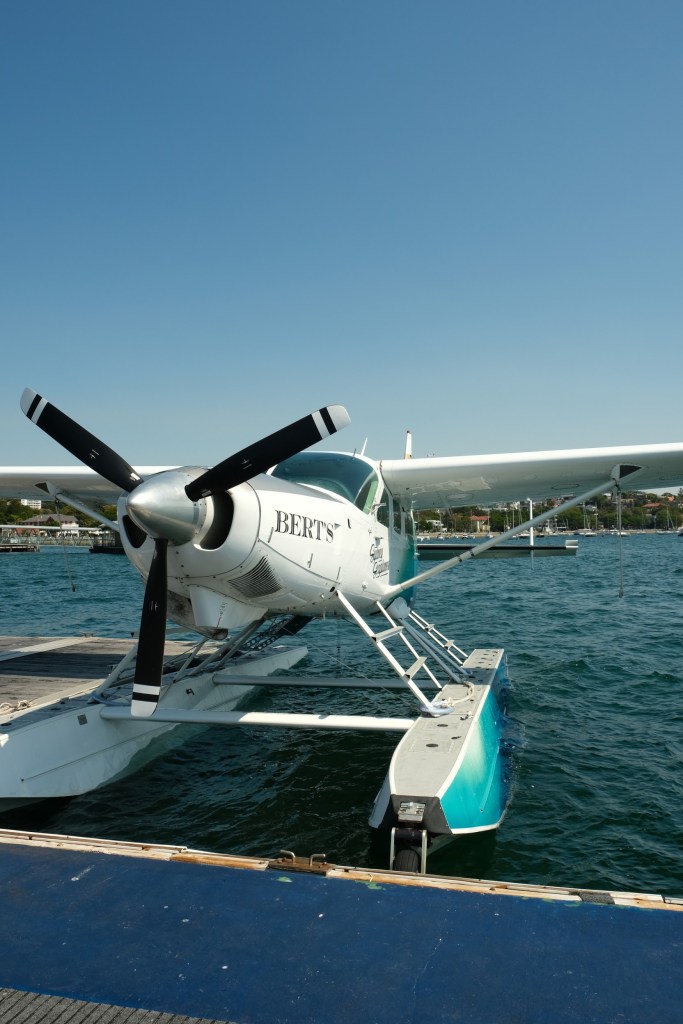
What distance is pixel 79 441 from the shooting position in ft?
20.1

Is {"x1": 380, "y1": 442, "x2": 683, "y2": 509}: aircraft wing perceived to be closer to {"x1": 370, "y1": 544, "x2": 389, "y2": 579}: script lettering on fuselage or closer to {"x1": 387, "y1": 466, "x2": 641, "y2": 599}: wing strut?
{"x1": 387, "y1": 466, "x2": 641, "y2": 599}: wing strut

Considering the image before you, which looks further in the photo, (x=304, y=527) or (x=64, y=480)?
(x=64, y=480)

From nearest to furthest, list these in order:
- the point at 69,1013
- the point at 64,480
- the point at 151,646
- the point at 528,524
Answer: the point at 69,1013 → the point at 151,646 → the point at 528,524 → the point at 64,480

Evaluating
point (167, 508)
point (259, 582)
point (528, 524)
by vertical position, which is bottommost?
point (259, 582)

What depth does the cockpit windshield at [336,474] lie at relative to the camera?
24.5ft

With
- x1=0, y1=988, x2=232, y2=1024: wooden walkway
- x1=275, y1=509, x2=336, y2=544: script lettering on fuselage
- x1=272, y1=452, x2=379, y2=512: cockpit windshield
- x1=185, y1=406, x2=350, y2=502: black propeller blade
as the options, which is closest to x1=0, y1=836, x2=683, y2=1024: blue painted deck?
x1=0, y1=988, x2=232, y2=1024: wooden walkway

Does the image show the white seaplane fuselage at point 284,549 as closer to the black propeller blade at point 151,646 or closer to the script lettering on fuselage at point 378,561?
the script lettering on fuselage at point 378,561

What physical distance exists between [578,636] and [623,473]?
32.8ft

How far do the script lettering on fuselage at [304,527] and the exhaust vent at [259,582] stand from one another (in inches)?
13.5

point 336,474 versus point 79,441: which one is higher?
point 79,441

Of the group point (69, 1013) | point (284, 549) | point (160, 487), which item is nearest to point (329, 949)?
point (69, 1013)

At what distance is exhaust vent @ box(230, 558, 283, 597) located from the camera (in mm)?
5875

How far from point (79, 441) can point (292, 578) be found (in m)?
2.24

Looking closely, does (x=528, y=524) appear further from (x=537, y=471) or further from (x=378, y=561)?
(x=378, y=561)
